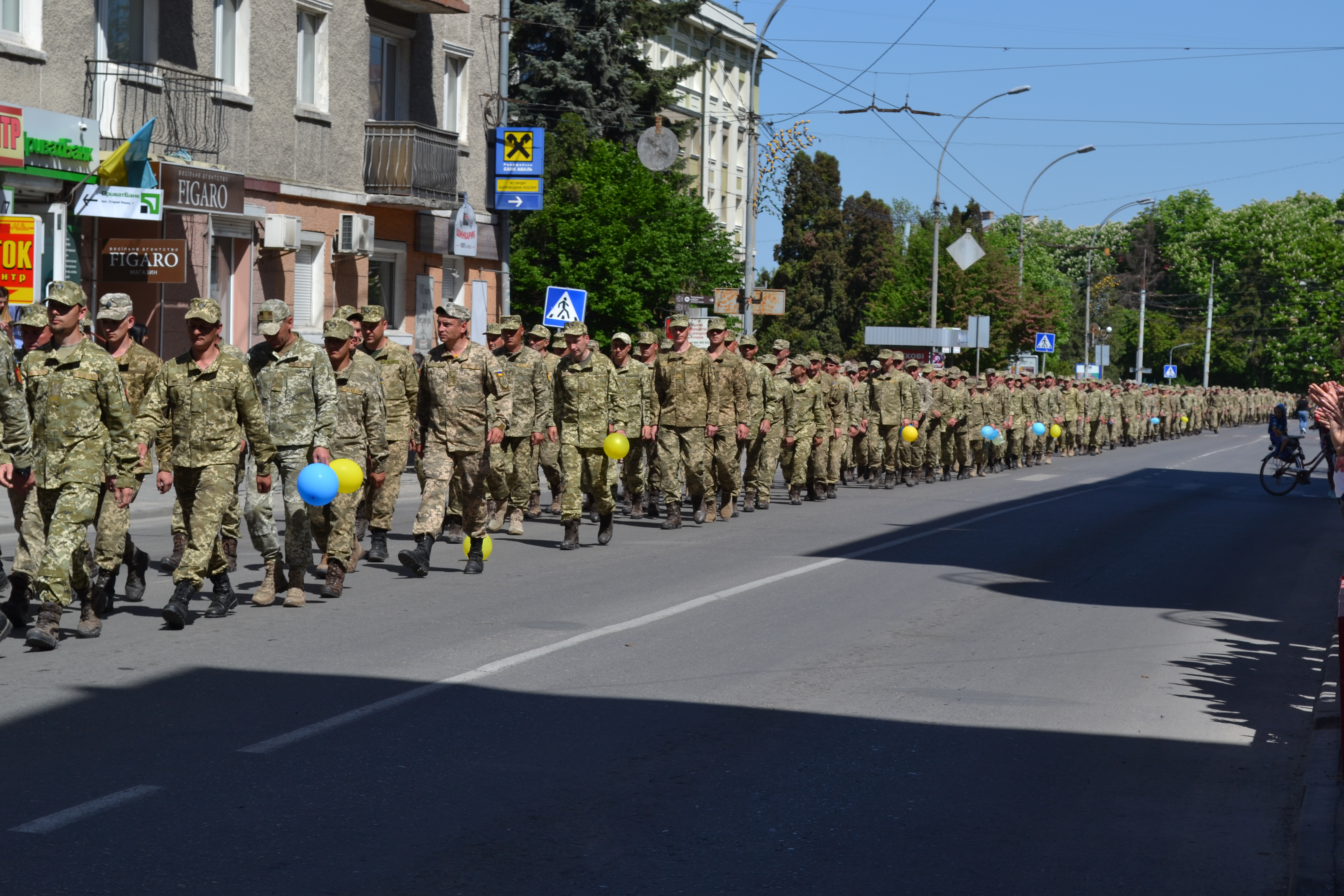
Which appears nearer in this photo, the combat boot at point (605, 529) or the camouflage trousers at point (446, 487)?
the camouflage trousers at point (446, 487)

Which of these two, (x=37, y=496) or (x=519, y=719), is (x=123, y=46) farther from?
(x=519, y=719)

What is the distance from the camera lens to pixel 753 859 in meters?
5.36

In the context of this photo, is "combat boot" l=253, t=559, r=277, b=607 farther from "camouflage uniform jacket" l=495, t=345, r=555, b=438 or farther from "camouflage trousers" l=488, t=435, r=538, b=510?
"camouflage uniform jacket" l=495, t=345, r=555, b=438

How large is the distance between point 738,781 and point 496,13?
2910 centimetres

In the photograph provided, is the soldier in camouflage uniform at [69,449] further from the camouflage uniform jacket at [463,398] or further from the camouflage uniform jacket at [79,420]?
the camouflage uniform jacket at [463,398]

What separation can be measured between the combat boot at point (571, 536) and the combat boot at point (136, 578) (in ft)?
14.2

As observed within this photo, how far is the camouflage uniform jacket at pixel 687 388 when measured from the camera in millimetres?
17156

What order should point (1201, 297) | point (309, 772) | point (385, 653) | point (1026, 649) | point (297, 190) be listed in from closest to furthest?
point (309, 772) < point (385, 653) < point (1026, 649) < point (297, 190) < point (1201, 297)

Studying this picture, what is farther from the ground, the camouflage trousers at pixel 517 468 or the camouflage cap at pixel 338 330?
the camouflage cap at pixel 338 330

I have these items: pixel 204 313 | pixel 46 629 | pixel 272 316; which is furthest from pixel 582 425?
pixel 46 629

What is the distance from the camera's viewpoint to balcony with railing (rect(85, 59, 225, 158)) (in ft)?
71.5

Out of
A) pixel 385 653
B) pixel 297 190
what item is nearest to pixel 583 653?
pixel 385 653

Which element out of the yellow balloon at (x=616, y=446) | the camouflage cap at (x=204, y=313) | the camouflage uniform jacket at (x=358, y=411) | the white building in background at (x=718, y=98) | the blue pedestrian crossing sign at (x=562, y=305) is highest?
the white building in background at (x=718, y=98)

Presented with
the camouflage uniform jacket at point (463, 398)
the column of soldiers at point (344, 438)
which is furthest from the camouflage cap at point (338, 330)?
the camouflage uniform jacket at point (463, 398)
